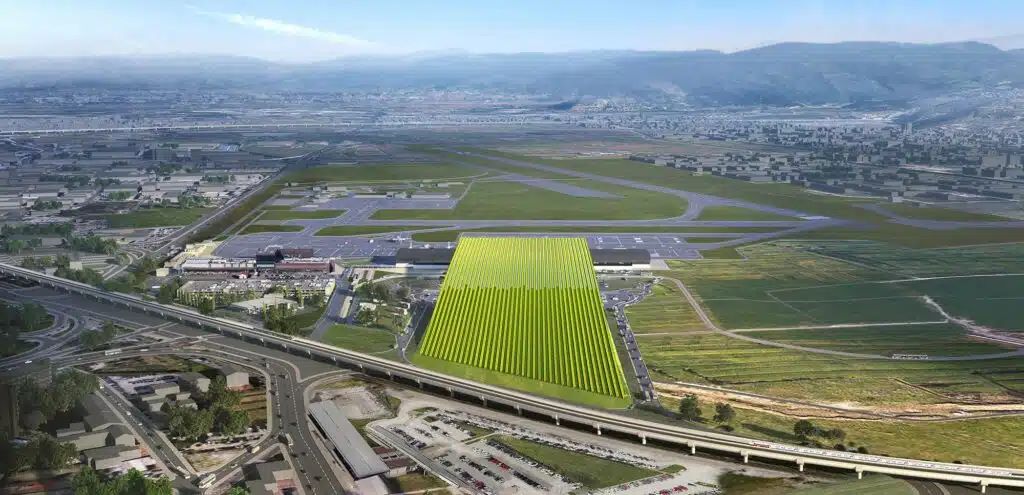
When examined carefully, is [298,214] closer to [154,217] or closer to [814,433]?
[154,217]

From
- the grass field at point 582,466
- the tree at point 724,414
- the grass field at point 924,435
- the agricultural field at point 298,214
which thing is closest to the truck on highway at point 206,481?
the grass field at point 582,466

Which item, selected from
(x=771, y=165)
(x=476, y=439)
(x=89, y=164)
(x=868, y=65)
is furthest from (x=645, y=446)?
(x=868, y=65)

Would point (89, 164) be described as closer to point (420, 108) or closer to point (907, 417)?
point (907, 417)

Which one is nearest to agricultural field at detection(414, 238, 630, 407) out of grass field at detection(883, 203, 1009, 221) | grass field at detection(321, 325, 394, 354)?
grass field at detection(321, 325, 394, 354)

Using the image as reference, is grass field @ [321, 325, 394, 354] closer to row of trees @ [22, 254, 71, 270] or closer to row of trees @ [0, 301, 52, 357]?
row of trees @ [0, 301, 52, 357]

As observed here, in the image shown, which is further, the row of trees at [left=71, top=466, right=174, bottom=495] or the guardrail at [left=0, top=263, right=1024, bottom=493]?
the guardrail at [left=0, top=263, right=1024, bottom=493]

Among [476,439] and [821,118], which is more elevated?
[821,118]
